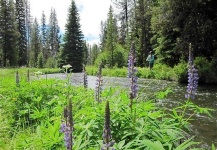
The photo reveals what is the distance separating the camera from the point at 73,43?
4928cm

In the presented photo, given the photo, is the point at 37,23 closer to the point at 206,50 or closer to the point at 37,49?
the point at 37,49

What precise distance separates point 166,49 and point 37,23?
68.2 meters

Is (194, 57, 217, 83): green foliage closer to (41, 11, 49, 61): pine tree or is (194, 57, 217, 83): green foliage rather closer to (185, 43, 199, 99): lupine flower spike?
(185, 43, 199, 99): lupine flower spike

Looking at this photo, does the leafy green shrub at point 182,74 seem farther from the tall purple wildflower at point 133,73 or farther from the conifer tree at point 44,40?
the conifer tree at point 44,40

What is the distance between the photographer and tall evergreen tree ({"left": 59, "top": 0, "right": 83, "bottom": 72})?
48.1m

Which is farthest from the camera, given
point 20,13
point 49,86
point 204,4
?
point 20,13

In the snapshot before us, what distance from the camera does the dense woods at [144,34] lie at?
19.9m

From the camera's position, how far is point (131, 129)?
2.92 meters

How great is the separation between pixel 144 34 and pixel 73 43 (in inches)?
644

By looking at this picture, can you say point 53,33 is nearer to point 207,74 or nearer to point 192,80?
point 207,74

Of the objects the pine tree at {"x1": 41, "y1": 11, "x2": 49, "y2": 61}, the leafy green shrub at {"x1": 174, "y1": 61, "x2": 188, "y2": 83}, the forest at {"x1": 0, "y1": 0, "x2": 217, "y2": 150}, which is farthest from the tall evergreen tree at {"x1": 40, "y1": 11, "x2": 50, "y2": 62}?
the leafy green shrub at {"x1": 174, "y1": 61, "x2": 188, "y2": 83}

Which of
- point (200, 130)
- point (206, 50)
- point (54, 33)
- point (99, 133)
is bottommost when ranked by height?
point (200, 130)

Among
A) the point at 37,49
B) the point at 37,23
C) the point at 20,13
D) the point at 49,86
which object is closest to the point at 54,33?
the point at 37,23

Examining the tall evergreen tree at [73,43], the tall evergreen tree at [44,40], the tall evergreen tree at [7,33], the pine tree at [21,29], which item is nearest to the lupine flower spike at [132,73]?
the tall evergreen tree at [73,43]
